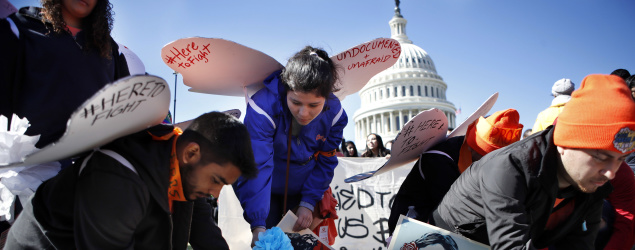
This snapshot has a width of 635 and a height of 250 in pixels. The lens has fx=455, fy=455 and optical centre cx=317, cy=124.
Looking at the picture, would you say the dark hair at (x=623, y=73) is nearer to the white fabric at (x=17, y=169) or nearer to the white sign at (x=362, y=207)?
the white sign at (x=362, y=207)

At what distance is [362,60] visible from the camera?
3201mm

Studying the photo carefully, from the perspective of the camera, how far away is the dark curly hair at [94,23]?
2.02 m

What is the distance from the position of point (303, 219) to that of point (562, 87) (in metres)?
3.00

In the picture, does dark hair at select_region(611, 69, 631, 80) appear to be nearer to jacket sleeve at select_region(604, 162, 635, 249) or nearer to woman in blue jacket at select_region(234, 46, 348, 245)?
jacket sleeve at select_region(604, 162, 635, 249)

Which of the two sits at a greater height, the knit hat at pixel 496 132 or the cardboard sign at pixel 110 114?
the cardboard sign at pixel 110 114

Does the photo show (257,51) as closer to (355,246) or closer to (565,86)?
(565,86)

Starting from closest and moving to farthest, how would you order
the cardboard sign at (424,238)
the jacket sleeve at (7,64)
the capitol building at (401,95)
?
the jacket sleeve at (7,64), the cardboard sign at (424,238), the capitol building at (401,95)

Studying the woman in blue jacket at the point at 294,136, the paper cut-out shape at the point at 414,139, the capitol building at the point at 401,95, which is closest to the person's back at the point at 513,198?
the paper cut-out shape at the point at 414,139

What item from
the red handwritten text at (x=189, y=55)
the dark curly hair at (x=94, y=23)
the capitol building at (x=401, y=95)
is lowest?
the capitol building at (x=401, y=95)

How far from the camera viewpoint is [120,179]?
153 cm

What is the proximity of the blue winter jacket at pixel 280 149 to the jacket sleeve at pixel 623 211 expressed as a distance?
182cm

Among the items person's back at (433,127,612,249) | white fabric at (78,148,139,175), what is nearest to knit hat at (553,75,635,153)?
person's back at (433,127,612,249)

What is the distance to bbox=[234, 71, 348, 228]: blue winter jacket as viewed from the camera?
2490mm

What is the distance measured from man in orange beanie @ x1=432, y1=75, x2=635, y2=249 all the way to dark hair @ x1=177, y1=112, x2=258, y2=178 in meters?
1.06
